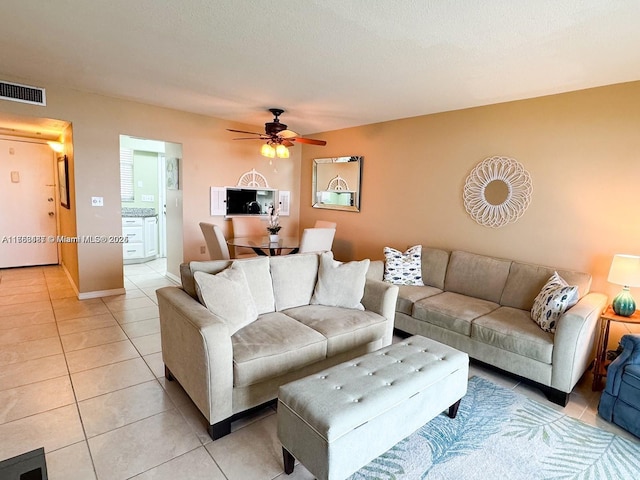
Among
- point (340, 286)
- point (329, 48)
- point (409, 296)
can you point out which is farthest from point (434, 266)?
point (329, 48)

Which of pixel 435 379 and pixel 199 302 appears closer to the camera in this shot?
pixel 435 379

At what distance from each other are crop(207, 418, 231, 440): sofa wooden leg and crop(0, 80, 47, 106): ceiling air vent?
13.0ft

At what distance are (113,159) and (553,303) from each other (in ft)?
16.2

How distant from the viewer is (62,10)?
6.93 ft

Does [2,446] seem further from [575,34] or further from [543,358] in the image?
[575,34]

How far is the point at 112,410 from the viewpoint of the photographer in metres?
2.20

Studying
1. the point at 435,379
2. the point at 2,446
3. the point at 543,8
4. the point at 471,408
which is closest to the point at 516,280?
the point at 471,408

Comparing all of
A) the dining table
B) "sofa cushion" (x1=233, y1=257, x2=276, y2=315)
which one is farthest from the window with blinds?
"sofa cushion" (x1=233, y1=257, x2=276, y2=315)

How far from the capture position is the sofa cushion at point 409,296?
3360 millimetres

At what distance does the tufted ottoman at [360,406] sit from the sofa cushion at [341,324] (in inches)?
16.0

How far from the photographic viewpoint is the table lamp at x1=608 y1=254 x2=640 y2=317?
2496 millimetres

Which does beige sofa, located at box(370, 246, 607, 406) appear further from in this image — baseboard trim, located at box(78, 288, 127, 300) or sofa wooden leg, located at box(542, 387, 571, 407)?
baseboard trim, located at box(78, 288, 127, 300)

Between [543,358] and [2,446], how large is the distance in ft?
11.4

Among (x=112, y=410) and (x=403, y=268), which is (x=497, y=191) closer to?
(x=403, y=268)
